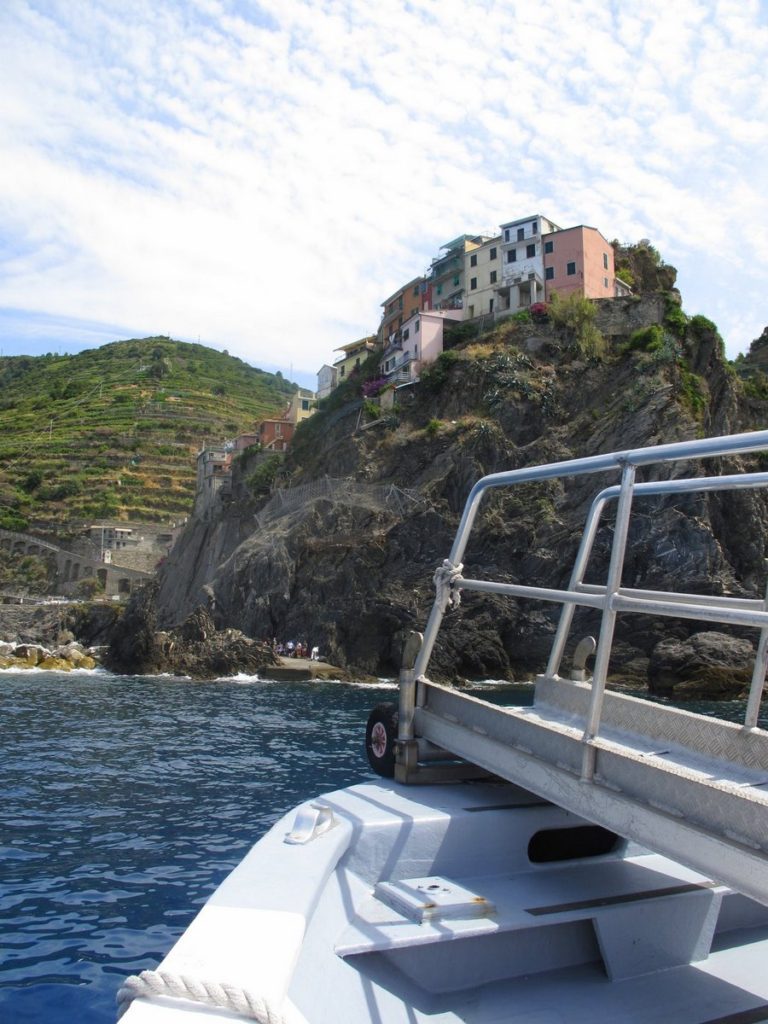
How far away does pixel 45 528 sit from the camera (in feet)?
322

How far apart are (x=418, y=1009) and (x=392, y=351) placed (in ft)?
200

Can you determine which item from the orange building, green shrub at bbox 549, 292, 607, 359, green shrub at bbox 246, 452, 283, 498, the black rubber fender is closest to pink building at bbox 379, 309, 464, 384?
green shrub at bbox 549, 292, 607, 359

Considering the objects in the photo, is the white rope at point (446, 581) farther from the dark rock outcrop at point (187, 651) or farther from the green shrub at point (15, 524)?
the green shrub at point (15, 524)

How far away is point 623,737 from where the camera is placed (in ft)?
18.6

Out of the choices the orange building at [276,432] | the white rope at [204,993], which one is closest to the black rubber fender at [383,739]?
the white rope at [204,993]

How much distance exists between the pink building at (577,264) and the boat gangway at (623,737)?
5357 centimetres

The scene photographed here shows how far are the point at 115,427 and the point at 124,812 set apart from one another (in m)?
118

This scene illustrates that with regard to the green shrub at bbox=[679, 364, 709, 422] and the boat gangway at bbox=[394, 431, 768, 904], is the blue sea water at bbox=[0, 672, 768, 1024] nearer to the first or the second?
the boat gangway at bbox=[394, 431, 768, 904]

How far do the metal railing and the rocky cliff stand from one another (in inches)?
1264

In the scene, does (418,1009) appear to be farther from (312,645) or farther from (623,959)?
(312,645)

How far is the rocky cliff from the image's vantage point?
39719mm

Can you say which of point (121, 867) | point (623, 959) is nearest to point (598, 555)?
point (121, 867)

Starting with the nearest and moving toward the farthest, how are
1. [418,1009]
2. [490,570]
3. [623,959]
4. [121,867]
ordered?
[418,1009]
[623,959]
[121,867]
[490,570]

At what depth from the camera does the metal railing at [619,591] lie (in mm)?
4219
